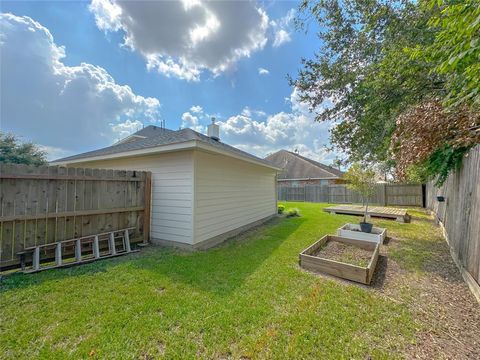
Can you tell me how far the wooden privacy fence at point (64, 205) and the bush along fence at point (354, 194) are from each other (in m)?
11.3

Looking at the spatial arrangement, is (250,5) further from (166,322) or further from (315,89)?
(166,322)

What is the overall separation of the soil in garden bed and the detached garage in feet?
9.20

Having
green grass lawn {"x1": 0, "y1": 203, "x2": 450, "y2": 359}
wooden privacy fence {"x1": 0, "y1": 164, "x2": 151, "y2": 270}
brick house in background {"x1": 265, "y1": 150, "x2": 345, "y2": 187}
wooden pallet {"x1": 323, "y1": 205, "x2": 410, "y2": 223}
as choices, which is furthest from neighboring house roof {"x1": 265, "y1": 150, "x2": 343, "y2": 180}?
green grass lawn {"x1": 0, "y1": 203, "x2": 450, "y2": 359}

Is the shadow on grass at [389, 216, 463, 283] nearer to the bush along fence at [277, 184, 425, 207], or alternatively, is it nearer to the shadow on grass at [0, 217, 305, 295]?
the shadow on grass at [0, 217, 305, 295]

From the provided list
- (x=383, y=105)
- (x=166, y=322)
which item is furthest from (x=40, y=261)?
(x=383, y=105)

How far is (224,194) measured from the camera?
6137mm

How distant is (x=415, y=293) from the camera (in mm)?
2957

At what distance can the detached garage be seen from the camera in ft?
16.1

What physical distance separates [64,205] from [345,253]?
5.98 m

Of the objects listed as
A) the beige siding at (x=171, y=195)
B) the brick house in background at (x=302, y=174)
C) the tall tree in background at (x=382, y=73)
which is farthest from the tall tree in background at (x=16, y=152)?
the brick house in background at (x=302, y=174)

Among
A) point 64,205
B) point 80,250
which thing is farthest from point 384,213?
point 64,205

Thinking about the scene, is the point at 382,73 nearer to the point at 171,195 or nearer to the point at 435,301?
the point at 435,301

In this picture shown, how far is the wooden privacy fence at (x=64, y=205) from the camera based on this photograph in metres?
3.40

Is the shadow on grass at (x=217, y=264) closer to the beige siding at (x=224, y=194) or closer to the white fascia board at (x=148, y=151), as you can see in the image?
the beige siding at (x=224, y=194)
